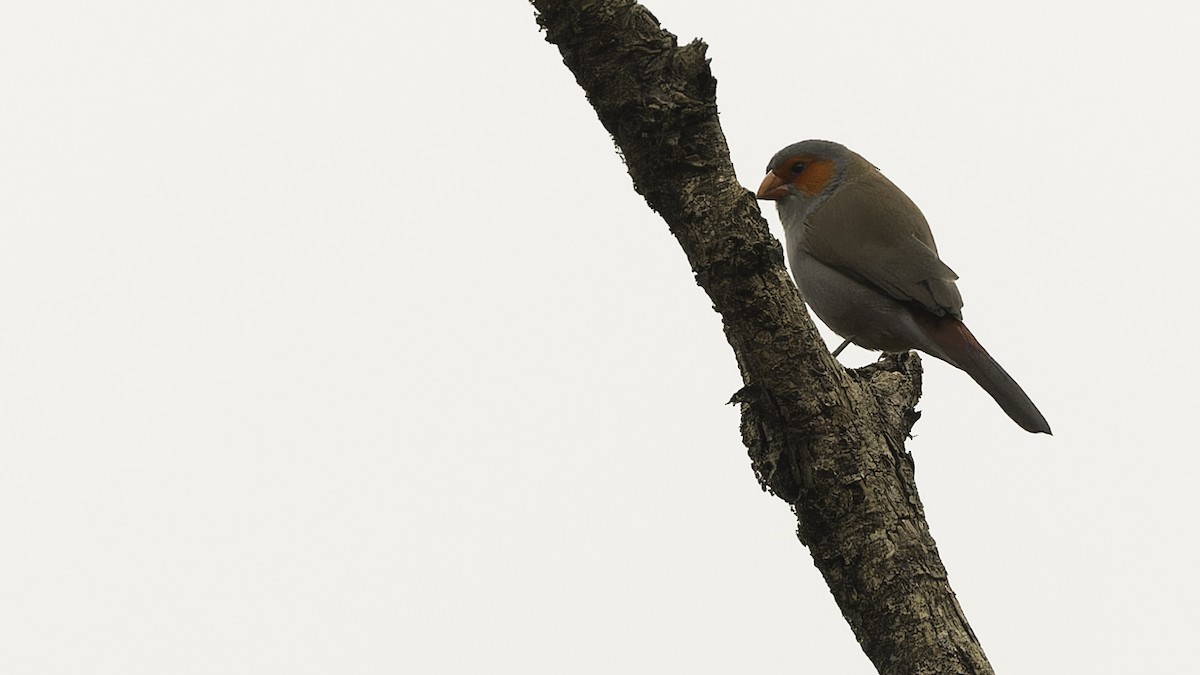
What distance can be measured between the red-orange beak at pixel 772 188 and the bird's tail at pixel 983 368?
38.7 inches

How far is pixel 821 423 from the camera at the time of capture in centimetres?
356

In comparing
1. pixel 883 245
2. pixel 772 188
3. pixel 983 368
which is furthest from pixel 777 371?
pixel 772 188

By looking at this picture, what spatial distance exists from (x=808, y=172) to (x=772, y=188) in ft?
0.54

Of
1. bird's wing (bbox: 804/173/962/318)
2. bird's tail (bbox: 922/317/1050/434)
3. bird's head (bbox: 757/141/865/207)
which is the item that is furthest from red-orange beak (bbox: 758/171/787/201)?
bird's tail (bbox: 922/317/1050/434)

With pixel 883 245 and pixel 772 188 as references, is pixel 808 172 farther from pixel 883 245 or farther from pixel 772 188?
pixel 883 245

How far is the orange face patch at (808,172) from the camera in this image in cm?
527

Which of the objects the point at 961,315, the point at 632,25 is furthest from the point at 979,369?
the point at 632,25

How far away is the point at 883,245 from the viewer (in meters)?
4.82

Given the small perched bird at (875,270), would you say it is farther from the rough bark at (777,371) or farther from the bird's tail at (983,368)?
the rough bark at (777,371)

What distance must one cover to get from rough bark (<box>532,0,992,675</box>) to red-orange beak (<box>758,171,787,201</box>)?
170 centimetres

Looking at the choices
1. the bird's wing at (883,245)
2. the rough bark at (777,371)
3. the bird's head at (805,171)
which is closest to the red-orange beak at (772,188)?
the bird's head at (805,171)

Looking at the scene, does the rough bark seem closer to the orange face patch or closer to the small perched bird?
the small perched bird

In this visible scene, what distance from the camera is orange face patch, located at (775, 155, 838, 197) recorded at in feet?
17.3

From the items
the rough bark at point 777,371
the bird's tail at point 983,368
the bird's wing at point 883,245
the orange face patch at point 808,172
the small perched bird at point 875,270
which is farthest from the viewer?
the orange face patch at point 808,172
